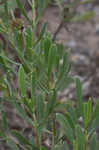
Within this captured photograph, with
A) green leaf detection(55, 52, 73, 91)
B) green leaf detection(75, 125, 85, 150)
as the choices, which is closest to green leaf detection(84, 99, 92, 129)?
green leaf detection(75, 125, 85, 150)

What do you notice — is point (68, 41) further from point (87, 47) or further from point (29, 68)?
point (29, 68)

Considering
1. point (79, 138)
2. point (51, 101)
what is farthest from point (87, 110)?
point (51, 101)

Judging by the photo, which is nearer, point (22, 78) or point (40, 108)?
point (22, 78)

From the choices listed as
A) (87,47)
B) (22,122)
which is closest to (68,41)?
(87,47)

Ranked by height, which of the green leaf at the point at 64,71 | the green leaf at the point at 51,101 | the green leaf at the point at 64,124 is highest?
the green leaf at the point at 64,71

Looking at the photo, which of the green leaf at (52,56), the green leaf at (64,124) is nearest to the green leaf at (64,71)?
the green leaf at (52,56)

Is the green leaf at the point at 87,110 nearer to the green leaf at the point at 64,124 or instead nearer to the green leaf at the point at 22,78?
the green leaf at the point at 64,124

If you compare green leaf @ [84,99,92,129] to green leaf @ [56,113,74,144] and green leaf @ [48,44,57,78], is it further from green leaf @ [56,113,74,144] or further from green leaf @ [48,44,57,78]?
green leaf @ [48,44,57,78]

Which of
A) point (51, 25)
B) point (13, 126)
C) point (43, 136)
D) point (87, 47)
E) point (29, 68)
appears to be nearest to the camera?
point (29, 68)

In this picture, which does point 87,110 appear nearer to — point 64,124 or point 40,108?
point 64,124

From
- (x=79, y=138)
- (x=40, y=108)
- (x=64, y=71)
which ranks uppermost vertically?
(x=64, y=71)

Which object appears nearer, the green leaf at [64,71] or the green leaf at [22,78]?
the green leaf at [22,78]
